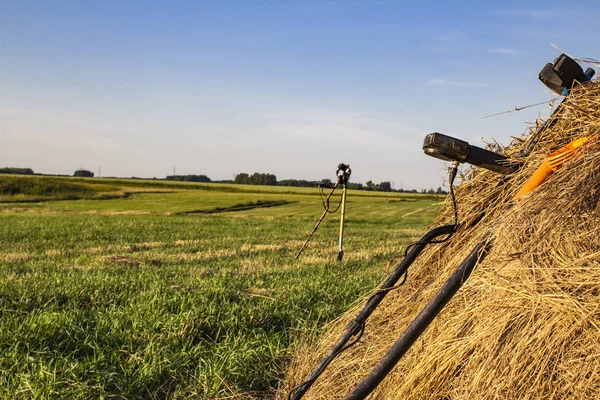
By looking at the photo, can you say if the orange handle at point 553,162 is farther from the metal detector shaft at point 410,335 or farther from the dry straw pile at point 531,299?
the metal detector shaft at point 410,335

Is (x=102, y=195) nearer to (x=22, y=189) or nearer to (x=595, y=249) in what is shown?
(x=22, y=189)

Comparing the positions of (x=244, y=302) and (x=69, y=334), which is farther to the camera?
(x=244, y=302)

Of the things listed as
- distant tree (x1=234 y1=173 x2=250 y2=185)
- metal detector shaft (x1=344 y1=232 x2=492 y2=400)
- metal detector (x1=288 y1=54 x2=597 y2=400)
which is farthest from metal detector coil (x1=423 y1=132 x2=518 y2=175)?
distant tree (x1=234 y1=173 x2=250 y2=185)

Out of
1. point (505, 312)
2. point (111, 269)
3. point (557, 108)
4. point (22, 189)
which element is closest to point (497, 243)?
point (505, 312)

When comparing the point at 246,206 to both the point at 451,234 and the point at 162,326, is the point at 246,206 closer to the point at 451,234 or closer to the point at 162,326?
the point at 162,326

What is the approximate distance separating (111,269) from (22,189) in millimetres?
59971

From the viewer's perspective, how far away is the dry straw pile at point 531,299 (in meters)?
2.55

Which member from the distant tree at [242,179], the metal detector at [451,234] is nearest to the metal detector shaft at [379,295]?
the metal detector at [451,234]

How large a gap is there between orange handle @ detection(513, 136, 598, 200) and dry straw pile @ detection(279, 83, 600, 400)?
4 centimetres

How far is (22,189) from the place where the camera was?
62625mm

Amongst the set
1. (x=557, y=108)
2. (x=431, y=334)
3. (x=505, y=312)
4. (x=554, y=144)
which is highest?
(x=557, y=108)

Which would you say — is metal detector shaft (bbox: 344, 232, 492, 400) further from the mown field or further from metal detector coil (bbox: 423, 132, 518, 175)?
the mown field

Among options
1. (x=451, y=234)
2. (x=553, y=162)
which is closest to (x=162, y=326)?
(x=451, y=234)

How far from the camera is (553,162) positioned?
2840 millimetres
